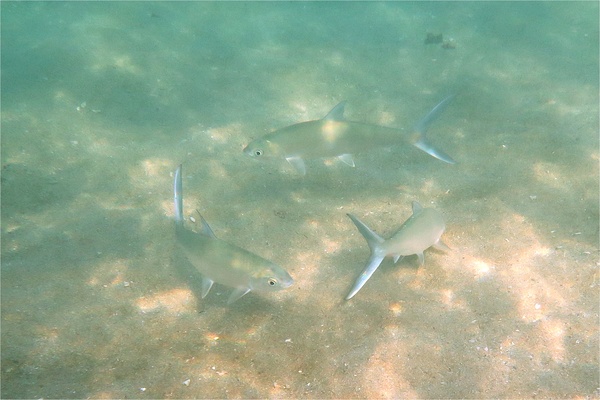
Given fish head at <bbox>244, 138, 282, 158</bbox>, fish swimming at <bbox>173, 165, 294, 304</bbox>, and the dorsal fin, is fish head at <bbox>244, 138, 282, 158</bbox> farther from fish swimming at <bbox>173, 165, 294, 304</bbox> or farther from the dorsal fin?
fish swimming at <bbox>173, 165, 294, 304</bbox>

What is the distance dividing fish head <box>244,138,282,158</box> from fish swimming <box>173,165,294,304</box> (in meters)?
1.47

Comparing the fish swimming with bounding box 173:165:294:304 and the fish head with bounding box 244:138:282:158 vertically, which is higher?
the fish head with bounding box 244:138:282:158

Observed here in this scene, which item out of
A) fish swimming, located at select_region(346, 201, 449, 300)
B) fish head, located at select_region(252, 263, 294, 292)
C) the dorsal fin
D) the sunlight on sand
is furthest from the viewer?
the dorsal fin

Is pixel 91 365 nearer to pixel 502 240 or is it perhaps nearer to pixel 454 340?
pixel 454 340

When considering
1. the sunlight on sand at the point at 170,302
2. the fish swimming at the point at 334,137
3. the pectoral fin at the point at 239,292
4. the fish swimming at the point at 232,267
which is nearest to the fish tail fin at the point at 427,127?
the fish swimming at the point at 334,137

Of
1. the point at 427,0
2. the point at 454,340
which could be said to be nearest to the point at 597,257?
the point at 454,340

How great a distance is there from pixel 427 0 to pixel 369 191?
1345 cm

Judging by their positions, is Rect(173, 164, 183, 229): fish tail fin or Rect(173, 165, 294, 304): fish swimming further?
Rect(173, 164, 183, 229): fish tail fin

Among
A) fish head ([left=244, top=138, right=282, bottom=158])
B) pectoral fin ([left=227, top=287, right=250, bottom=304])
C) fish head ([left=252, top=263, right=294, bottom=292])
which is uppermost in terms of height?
fish head ([left=244, top=138, right=282, bottom=158])

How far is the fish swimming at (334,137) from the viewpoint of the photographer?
16.3 feet

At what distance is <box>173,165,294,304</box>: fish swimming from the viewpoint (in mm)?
3578

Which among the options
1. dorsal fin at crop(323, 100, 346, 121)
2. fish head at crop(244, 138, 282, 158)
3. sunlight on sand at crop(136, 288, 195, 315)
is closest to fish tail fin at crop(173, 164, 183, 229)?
sunlight on sand at crop(136, 288, 195, 315)

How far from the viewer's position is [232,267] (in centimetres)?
363

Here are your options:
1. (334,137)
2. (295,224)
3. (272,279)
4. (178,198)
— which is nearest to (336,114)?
(334,137)
